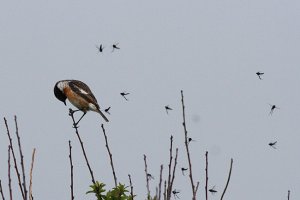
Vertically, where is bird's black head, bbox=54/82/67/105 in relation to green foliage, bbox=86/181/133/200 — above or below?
above

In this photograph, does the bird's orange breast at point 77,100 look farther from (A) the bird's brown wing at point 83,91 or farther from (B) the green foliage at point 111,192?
(B) the green foliage at point 111,192

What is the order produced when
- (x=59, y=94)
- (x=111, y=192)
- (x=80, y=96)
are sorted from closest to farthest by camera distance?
1. (x=111, y=192)
2. (x=80, y=96)
3. (x=59, y=94)

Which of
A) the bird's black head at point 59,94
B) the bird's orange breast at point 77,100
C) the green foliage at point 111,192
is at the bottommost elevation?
the green foliage at point 111,192

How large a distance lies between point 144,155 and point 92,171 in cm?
60

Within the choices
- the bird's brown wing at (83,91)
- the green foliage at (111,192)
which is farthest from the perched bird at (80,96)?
the green foliage at (111,192)

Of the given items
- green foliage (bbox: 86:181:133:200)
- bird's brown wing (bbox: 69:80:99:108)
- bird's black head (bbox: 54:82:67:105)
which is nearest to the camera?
green foliage (bbox: 86:181:133:200)

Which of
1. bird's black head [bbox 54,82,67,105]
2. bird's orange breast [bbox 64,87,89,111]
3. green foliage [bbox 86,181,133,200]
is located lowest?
green foliage [bbox 86,181,133,200]

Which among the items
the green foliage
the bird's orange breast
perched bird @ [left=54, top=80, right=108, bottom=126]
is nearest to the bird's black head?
perched bird @ [left=54, top=80, right=108, bottom=126]

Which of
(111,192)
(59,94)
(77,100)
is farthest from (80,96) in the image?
(111,192)

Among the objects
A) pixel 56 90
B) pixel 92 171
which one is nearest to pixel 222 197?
pixel 92 171

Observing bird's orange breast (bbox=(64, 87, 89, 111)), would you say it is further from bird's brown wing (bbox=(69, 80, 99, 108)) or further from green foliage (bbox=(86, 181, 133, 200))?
green foliage (bbox=(86, 181, 133, 200))

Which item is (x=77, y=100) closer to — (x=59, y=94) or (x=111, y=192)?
(x=59, y=94)

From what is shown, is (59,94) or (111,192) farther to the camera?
(59,94)

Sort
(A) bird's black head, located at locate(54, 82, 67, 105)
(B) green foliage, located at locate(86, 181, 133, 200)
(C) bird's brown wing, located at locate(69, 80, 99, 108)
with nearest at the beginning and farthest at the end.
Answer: (B) green foliage, located at locate(86, 181, 133, 200)
(C) bird's brown wing, located at locate(69, 80, 99, 108)
(A) bird's black head, located at locate(54, 82, 67, 105)
